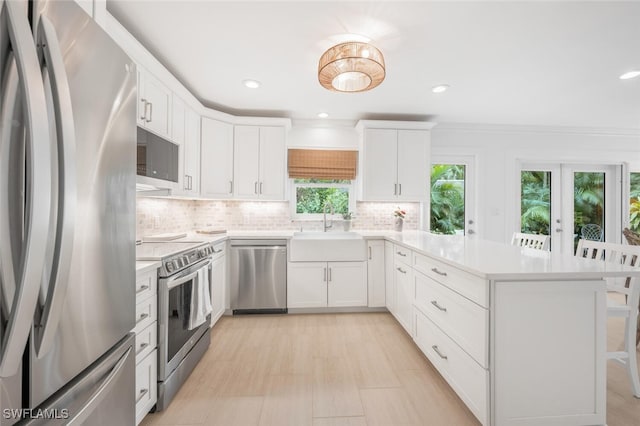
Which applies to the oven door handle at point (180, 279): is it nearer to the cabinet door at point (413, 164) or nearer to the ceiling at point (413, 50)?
the ceiling at point (413, 50)

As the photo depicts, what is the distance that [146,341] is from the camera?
1.57m

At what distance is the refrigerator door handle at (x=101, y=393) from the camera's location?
759 mm

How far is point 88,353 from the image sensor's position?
808 mm

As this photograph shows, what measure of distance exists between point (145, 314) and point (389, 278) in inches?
94.5

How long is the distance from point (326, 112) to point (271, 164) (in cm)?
99

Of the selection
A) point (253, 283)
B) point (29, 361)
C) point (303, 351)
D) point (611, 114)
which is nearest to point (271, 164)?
point (253, 283)

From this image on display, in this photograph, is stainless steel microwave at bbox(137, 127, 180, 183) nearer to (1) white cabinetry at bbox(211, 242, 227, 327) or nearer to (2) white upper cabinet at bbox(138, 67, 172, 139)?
(2) white upper cabinet at bbox(138, 67, 172, 139)

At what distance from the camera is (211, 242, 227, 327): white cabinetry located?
2.82 metres

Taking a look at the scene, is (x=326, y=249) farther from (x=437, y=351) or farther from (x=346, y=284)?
(x=437, y=351)

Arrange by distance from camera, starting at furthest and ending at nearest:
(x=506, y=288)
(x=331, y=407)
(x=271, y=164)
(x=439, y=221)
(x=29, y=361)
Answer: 1. (x=439, y=221)
2. (x=271, y=164)
3. (x=331, y=407)
4. (x=506, y=288)
5. (x=29, y=361)

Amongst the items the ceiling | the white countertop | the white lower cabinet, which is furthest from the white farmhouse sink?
the ceiling

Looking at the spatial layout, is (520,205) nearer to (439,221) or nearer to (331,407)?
(439,221)

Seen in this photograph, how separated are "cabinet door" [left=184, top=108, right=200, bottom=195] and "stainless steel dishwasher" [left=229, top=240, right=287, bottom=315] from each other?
0.80 meters

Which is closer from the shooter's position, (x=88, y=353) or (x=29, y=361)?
(x=29, y=361)
